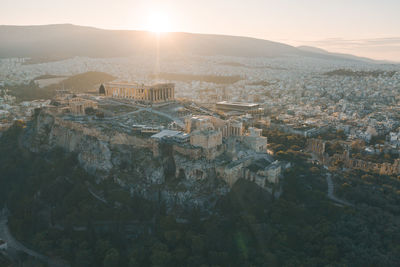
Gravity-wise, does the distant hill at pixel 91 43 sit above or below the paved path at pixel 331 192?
above

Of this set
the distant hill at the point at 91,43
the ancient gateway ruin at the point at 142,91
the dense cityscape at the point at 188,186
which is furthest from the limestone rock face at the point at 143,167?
the distant hill at the point at 91,43

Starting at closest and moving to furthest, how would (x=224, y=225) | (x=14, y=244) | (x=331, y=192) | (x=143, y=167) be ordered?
1. (x=224, y=225)
2. (x=14, y=244)
3. (x=331, y=192)
4. (x=143, y=167)

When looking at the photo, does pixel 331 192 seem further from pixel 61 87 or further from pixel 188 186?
pixel 61 87

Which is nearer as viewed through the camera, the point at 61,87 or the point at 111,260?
the point at 111,260

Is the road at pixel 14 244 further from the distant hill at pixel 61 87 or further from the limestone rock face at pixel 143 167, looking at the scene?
the distant hill at pixel 61 87

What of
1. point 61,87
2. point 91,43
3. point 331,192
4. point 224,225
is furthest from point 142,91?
point 91,43

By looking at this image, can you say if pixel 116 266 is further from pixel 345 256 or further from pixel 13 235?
pixel 345 256
